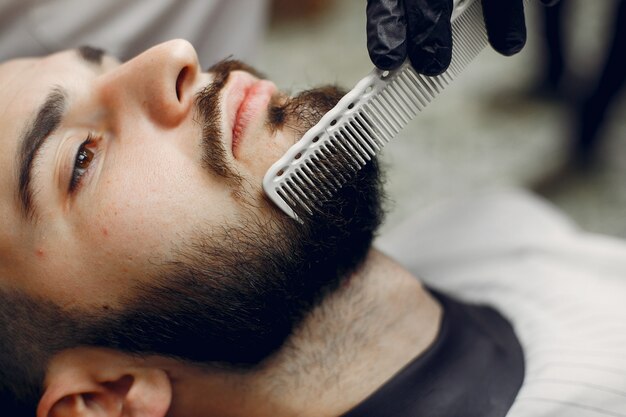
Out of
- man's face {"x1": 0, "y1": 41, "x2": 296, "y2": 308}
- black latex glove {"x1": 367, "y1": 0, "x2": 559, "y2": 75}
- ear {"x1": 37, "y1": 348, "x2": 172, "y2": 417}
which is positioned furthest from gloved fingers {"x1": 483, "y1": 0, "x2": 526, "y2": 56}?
ear {"x1": 37, "y1": 348, "x2": 172, "y2": 417}

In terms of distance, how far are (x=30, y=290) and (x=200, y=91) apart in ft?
1.35

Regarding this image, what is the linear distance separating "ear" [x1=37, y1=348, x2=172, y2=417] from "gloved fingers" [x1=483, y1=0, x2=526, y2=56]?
0.77 metres

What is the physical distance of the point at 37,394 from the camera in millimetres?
1105

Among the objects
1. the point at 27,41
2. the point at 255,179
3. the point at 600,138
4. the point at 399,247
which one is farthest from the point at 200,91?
the point at 600,138

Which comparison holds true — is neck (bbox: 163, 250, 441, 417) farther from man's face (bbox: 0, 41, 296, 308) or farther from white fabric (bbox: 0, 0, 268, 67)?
white fabric (bbox: 0, 0, 268, 67)

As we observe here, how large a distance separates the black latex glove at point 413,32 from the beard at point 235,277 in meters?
0.12

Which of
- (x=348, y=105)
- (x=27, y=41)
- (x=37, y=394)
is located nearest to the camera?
(x=348, y=105)

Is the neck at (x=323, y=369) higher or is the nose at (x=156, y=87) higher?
the nose at (x=156, y=87)

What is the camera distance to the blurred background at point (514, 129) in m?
2.14

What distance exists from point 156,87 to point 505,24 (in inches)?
22.1

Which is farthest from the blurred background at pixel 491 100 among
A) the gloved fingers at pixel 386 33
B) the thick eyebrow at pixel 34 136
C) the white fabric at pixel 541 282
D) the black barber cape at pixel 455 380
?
the gloved fingers at pixel 386 33

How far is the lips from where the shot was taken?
3.40 ft

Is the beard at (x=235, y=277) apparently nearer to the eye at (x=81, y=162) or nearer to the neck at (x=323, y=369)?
the neck at (x=323, y=369)

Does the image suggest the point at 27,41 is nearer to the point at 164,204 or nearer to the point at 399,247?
the point at 164,204
